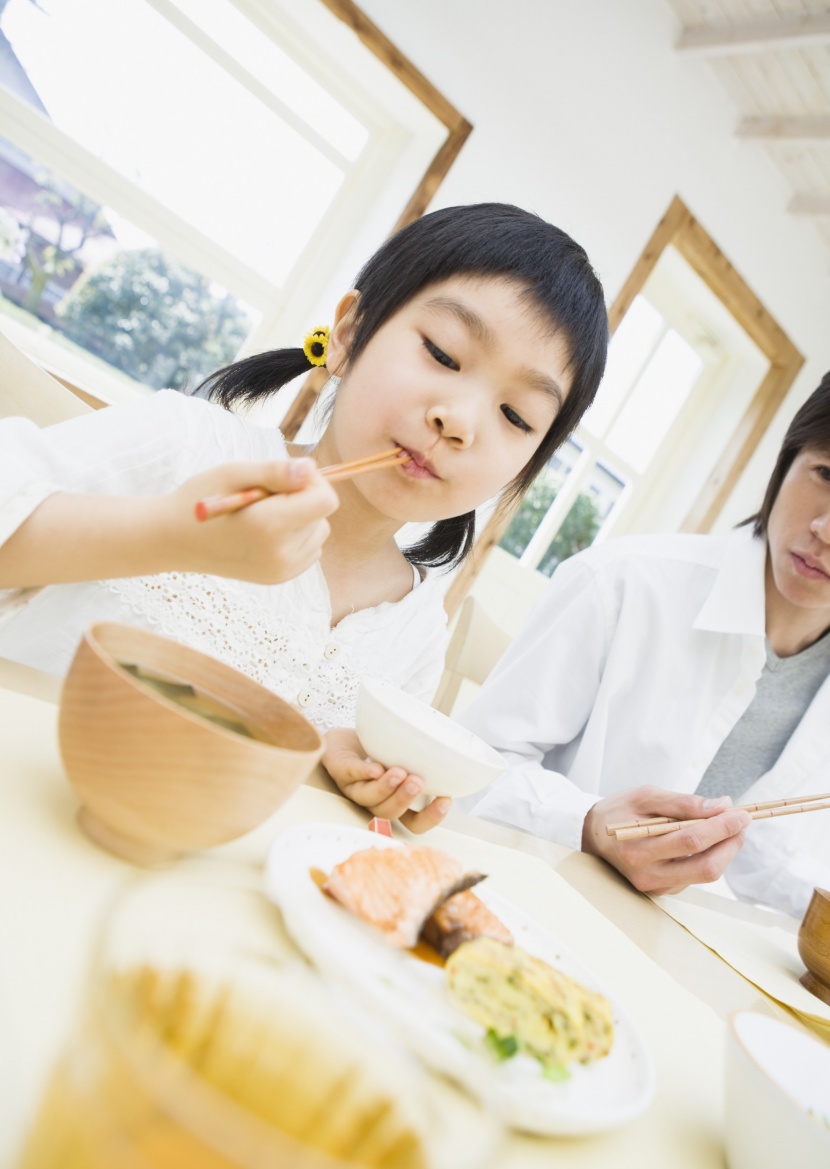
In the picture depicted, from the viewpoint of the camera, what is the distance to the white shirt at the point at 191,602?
3.08ft

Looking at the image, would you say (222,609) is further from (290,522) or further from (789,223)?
(789,223)

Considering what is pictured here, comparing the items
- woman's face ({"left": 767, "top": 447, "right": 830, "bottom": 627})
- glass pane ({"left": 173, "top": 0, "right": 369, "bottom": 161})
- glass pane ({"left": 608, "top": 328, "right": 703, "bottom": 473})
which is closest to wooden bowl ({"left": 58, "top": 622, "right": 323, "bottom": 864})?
woman's face ({"left": 767, "top": 447, "right": 830, "bottom": 627})

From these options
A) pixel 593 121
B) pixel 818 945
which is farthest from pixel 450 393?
pixel 593 121

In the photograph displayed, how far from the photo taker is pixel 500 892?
2.45 ft

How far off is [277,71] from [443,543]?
2391 millimetres

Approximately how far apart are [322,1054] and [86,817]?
31 centimetres

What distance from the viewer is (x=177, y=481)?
3.43 ft

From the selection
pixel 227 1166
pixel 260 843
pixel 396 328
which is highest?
pixel 396 328

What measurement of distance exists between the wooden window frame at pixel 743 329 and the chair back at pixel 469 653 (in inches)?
57.9

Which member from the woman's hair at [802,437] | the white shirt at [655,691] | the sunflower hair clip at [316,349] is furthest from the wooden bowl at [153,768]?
the woman's hair at [802,437]

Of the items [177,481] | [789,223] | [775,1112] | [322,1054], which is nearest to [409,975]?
[322,1054]

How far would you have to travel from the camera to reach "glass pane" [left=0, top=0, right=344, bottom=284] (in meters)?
2.59

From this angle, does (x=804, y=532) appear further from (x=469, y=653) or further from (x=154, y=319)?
(x=154, y=319)

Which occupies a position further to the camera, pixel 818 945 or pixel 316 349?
pixel 316 349
